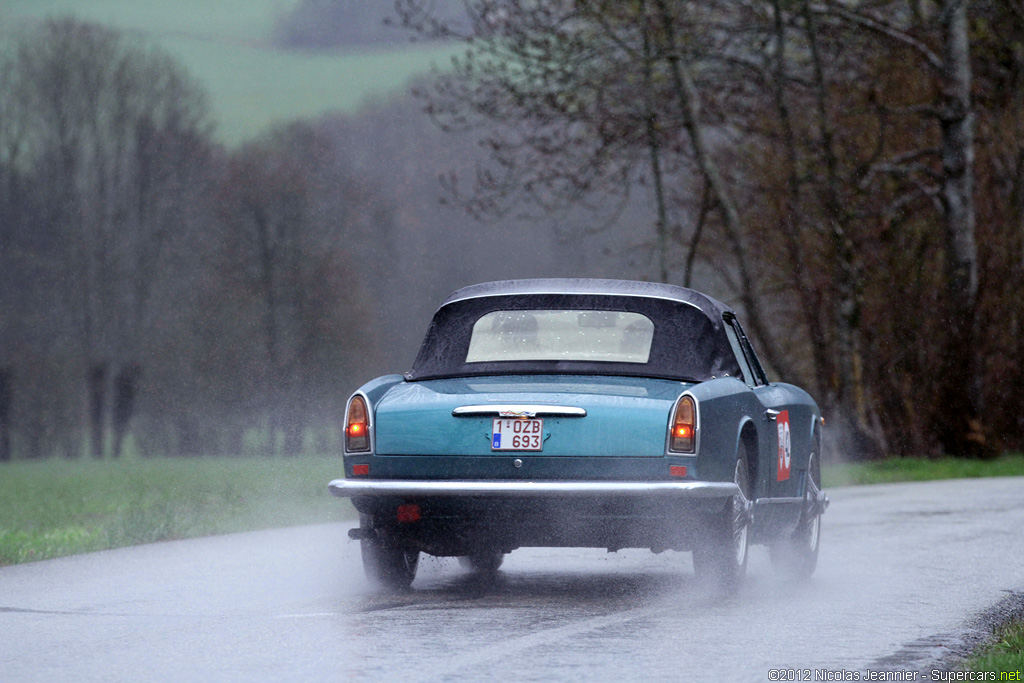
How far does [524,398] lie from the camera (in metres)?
8.60

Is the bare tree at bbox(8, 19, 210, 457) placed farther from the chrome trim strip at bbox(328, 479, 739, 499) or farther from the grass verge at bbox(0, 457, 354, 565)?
the chrome trim strip at bbox(328, 479, 739, 499)

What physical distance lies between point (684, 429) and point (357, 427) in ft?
5.86

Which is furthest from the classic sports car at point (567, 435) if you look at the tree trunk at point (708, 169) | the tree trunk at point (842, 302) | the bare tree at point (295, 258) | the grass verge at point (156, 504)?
the bare tree at point (295, 258)

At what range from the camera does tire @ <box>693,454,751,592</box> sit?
341 inches

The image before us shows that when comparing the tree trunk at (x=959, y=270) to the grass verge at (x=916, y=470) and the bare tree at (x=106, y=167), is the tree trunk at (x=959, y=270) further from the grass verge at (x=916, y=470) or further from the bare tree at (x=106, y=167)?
the bare tree at (x=106, y=167)

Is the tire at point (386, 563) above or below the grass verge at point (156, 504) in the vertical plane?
above

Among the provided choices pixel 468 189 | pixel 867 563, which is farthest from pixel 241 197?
pixel 867 563

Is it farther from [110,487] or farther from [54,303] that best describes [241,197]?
[110,487]

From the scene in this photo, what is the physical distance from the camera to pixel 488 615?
8250 mm

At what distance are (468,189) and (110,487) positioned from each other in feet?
23.4

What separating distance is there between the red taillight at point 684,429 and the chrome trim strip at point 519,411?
0.47 metres

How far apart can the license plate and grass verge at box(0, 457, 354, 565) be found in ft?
14.7

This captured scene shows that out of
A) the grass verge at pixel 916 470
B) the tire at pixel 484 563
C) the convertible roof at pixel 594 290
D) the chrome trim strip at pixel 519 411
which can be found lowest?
the grass verge at pixel 916 470

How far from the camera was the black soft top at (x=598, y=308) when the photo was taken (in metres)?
9.10
